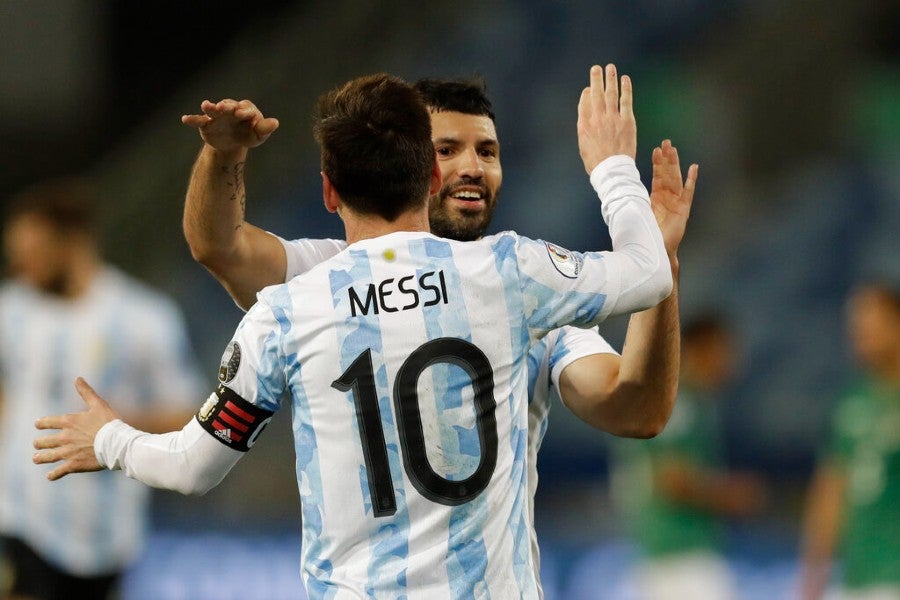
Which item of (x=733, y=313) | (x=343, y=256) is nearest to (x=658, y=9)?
(x=733, y=313)

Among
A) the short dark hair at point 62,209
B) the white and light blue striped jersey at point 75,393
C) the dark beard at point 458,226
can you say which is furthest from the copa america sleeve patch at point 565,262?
the short dark hair at point 62,209

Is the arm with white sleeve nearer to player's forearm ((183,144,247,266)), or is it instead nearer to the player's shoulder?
player's forearm ((183,144,247,266))

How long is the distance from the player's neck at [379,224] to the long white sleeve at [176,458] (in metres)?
0.54

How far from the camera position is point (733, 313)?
12.0m

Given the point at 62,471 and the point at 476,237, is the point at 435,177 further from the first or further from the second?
the point at 62,471

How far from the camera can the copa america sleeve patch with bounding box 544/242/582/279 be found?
3.08 meters

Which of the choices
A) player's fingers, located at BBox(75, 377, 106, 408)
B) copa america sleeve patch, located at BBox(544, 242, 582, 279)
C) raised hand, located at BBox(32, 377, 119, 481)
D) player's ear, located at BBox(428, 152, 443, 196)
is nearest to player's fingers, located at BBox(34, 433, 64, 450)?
raised hand, located at BBox(32, 377, 119, 481)

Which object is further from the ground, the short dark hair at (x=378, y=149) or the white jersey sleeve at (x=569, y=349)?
the short dark hair at (x=378, y=149)

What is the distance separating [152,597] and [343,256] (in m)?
7.17

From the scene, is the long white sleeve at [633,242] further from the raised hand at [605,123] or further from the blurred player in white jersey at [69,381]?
the blurred player in white jersey at [69,381]

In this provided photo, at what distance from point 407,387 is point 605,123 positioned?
2.75 feet

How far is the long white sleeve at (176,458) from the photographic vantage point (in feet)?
10.0

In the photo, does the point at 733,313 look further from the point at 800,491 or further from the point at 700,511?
the point at 700,511

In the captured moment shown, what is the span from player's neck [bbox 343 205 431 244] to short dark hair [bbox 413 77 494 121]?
875mm
